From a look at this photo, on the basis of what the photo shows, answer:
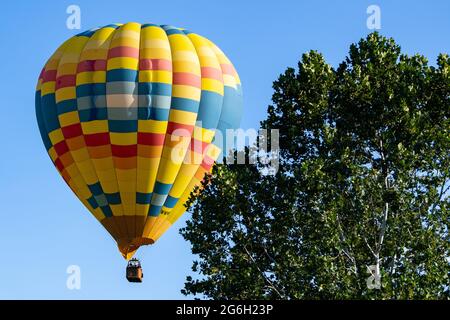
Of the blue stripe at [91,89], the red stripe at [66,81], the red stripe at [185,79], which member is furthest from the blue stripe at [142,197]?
the red stripe at [66,81]

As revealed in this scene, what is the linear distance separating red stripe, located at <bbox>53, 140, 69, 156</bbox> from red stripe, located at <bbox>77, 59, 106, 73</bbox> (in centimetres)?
360

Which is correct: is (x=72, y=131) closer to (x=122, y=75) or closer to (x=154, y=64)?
(x=122, y=75)

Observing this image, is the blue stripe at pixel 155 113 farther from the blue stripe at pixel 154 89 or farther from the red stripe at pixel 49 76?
the red stripe at pixel 49 76

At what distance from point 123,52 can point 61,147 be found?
5.56 metres

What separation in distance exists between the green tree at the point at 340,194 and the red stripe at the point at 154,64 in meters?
10.9

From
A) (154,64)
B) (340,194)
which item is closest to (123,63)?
(154,64)

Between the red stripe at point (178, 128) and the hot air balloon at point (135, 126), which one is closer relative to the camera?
the red stripe at point (178, 128)

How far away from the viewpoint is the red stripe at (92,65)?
5025cm

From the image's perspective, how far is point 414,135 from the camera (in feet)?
125

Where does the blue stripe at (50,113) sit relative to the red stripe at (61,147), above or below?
above

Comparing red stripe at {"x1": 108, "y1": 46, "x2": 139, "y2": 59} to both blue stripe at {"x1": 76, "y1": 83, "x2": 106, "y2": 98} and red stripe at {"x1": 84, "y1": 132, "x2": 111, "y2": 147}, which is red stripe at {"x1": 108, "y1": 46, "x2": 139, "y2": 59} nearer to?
blue stripe at {"x1": 76, "y1": 83, "x2": 106, "y2": 98}

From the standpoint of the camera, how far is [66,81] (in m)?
50.8

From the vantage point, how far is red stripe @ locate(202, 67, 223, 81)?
51.2m
